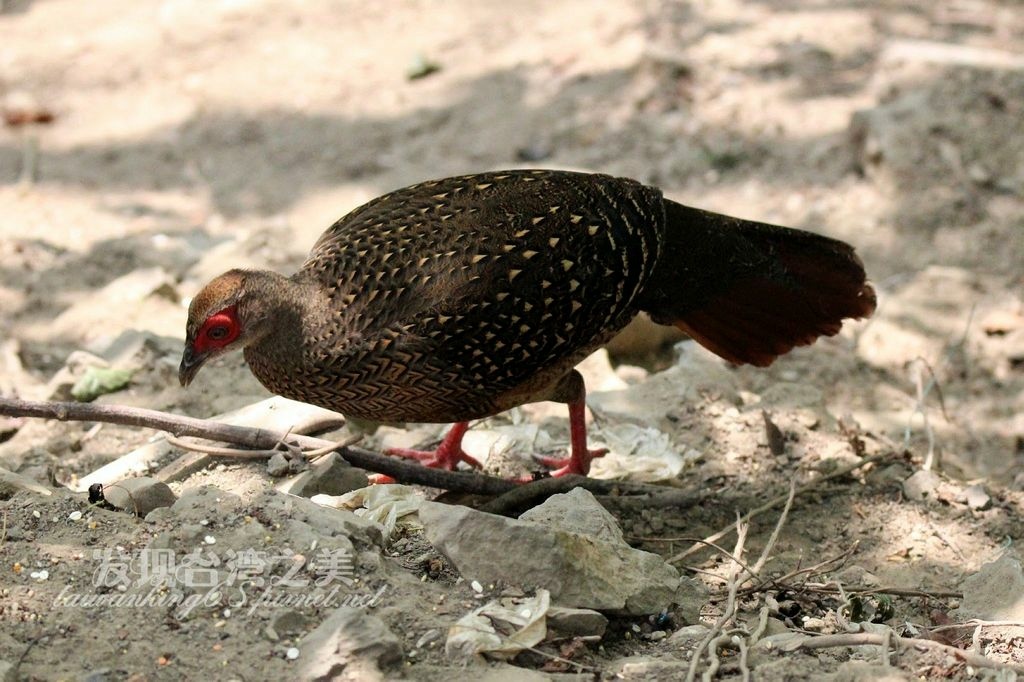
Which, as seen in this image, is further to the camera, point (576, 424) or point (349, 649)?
point (576, 424)

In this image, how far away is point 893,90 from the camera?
25.8ft

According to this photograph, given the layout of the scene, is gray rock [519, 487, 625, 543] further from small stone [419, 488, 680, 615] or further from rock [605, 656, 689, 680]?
rock [605, 656, 689, 680]

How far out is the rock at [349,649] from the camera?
126 inches

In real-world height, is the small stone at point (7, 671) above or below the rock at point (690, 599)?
above

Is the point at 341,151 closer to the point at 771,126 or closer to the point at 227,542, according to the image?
the point at 771,126

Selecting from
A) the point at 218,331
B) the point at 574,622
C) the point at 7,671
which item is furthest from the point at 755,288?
the point at 7,671

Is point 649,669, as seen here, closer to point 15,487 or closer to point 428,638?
point 428,638

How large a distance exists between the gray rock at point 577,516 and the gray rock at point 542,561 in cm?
14

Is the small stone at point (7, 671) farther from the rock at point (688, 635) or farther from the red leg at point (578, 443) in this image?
the red leg at point (578, 443)

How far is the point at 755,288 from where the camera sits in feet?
17.2

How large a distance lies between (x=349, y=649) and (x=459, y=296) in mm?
1556

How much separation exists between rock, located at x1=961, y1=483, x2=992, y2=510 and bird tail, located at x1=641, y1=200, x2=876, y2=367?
87cm

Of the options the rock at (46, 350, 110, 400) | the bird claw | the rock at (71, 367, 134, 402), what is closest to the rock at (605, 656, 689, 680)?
the bird claw

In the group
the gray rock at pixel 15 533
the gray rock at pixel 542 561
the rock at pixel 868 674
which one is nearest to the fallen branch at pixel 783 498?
the gray rock at pixel 542 561
